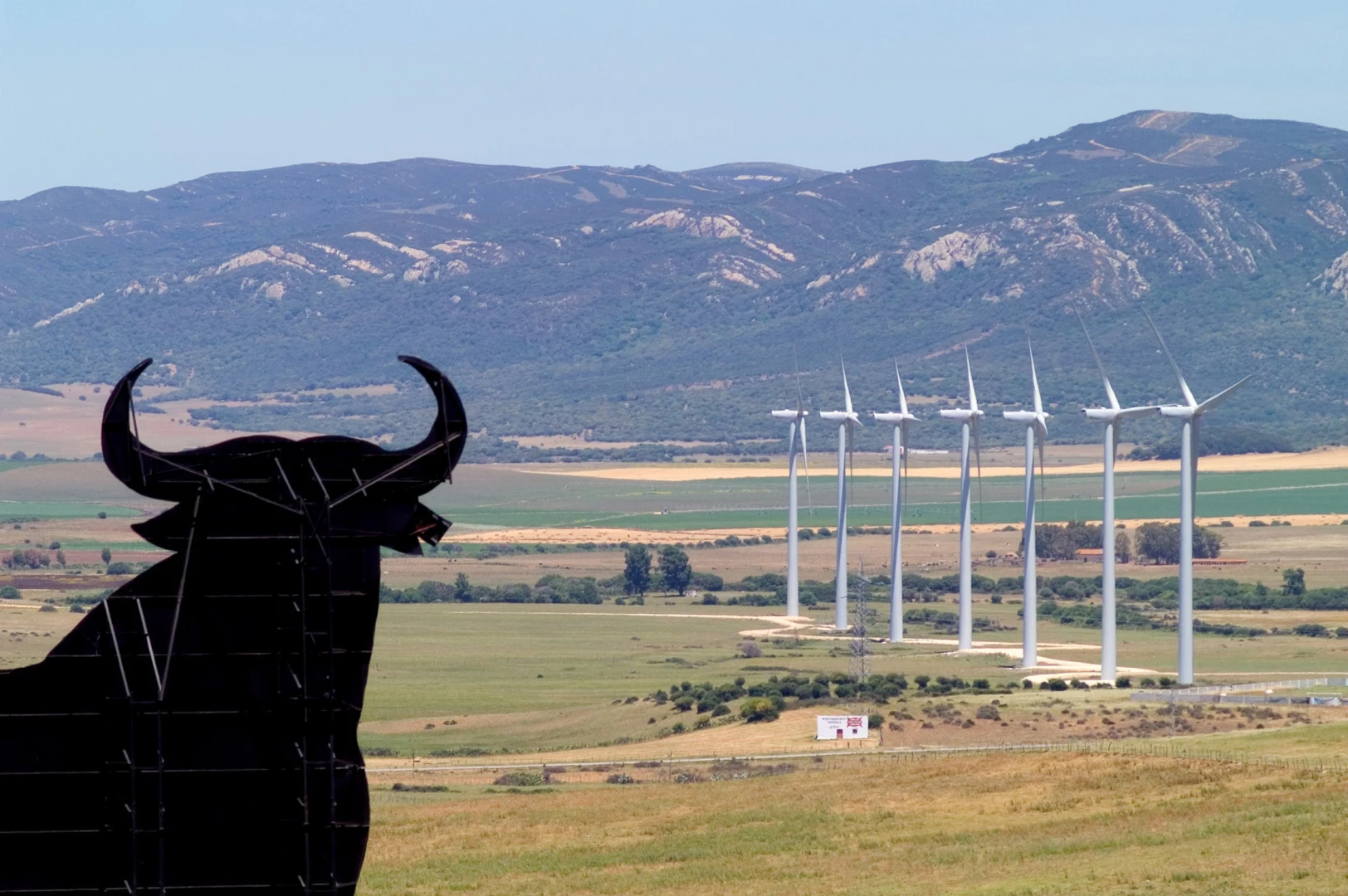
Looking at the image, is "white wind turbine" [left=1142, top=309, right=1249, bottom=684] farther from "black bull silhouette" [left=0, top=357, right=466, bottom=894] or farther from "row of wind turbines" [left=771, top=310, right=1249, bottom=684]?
"black bull silhouette" [left=0, top=357, right=466, bottom=894]

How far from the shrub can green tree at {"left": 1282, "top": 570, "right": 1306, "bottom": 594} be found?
8405 centimetres

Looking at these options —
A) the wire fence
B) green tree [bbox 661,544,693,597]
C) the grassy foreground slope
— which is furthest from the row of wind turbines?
the grassy foreground slope

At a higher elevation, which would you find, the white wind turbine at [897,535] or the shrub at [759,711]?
the white wind turbine at [897,535]

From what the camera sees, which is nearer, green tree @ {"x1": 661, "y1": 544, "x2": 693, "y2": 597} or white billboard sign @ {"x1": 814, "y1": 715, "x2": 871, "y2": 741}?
white billboard sign @ {"x1": 814, "y1": 715, "x2": 871, "y2": 741}

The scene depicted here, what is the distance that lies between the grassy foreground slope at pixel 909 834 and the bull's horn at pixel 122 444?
23109 mm

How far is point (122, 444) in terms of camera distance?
20984mm

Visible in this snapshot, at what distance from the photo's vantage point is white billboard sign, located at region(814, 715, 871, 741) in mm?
78250

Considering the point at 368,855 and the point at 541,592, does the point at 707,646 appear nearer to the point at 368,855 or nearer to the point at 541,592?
the point at 541,592

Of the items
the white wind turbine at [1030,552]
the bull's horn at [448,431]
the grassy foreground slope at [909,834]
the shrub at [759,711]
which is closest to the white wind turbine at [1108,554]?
the white wind turbine at [1030,552]

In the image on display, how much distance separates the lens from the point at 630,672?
116m

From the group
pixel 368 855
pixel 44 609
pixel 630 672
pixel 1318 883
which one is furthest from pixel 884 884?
pixel 44 609

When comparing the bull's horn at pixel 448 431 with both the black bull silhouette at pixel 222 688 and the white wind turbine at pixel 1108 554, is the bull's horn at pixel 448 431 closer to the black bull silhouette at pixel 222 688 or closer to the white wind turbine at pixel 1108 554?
the black bull silhouette at pixel 222 688

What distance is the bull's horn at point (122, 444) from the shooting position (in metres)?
20.8

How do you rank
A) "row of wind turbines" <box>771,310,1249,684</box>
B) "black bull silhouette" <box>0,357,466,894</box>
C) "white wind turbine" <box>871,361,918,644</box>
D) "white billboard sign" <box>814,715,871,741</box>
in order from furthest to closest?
1. "white wind turbine" <box>871,361,918,644</box>
2. "row of wind turbines" <box>771,310,1249,684</box>
3. "white billboard sign" <box>814,715,871,741</box>
4. "black bull silhouette" <box>0,357,466,894</box>
